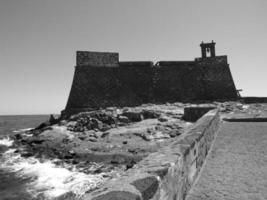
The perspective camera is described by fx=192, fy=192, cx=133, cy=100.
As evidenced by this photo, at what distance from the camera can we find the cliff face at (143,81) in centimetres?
2636

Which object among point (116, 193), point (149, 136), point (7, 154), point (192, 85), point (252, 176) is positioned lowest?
point (7, 154)

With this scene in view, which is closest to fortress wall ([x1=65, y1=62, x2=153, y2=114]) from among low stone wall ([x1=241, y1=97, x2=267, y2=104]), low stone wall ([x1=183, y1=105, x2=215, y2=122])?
low stone wall ([x1=183, y1=105, x2=215, y2=122])

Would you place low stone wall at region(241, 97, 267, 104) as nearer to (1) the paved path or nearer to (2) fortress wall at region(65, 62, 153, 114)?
(2) fortress wall at region(65, 62, 153, 114)

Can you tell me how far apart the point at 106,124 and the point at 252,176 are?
53.7ft

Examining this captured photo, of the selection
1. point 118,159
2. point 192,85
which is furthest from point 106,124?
point 192,85

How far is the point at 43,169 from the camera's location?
1077cm

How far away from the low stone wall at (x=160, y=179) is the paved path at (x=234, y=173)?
0.23 metres

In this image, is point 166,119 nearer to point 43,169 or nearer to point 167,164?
point 43,169

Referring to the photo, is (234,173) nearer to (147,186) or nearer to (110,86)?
(147,186)

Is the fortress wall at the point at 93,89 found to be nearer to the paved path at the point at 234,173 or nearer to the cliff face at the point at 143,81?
the cliff face at the point at 143,81

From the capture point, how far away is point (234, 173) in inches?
120

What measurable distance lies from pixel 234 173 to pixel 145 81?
2547cm

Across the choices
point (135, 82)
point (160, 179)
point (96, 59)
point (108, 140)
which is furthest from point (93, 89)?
point (160, 179)

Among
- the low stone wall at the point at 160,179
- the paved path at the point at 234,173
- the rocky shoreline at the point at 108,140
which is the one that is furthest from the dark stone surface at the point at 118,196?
the rocky shoreline at the point at 108,140
